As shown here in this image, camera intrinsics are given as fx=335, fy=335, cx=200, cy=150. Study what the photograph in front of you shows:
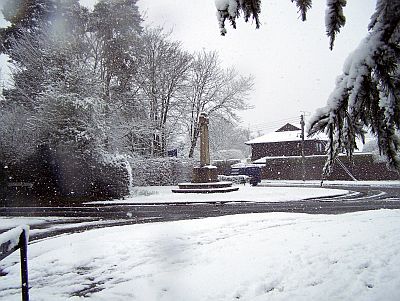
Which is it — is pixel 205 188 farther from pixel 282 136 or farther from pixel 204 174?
pixel 282 136

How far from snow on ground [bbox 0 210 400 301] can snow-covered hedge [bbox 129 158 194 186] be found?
2101 centimetres

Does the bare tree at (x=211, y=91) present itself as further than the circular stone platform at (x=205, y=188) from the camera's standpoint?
Yes

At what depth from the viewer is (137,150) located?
30359 millimetres

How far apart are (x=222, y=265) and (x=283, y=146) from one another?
45456 millimetres

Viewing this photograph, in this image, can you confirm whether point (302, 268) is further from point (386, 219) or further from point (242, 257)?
point (386, 219)

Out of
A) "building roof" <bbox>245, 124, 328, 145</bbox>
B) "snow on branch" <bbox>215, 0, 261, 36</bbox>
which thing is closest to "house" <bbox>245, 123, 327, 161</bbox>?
"building roof" <bbox>245, 124, 328, 145</bbox>

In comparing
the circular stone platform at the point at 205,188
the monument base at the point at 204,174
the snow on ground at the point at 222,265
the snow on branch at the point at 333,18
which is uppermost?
the snow on branch at the point at 333,18

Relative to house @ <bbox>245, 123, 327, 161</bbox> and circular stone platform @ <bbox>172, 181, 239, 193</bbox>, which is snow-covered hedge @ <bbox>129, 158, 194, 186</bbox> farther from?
house @ <bbox>245, 123, 327, 161</bbox>

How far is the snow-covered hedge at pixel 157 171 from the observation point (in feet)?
95.2

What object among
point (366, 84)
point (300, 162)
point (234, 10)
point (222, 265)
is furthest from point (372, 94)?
point (300, 162)

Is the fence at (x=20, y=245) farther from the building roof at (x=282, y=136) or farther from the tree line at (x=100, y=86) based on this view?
the building roof at (x=282, y=136)

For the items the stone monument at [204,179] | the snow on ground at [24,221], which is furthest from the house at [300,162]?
the snow on ground at [24,221]

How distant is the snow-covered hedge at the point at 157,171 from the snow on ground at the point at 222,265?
2101 centimetres

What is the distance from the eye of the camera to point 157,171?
29453mm
